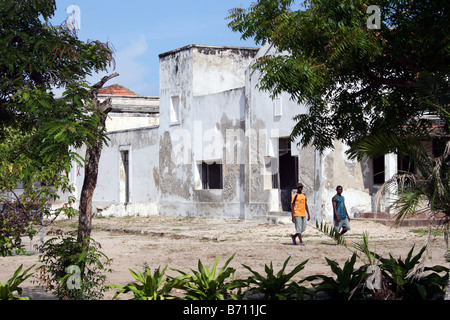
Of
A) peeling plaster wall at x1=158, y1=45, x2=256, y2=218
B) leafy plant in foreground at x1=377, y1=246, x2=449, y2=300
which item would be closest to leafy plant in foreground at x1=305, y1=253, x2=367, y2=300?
leafy plant in foreground at x1=377, y1=246, x2=449, y2=300

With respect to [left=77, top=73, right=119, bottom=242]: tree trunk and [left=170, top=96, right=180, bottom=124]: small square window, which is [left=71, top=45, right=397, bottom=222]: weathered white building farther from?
[left=77, top=73, right=119, bottom=242]: tree trunk

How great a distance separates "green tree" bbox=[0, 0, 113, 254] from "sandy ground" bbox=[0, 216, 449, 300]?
2.50 meters

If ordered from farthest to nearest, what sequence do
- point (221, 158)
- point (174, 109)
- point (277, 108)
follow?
point (174, 109), point (221, 158), point (277, 108)

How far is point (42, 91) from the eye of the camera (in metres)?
6.55

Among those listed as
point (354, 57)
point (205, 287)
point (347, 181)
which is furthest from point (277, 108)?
point (205, 287)

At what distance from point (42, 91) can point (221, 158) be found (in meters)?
18.0

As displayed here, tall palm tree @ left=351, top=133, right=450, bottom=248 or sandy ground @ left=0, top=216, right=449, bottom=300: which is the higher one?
tall palm tree @ left=351, top=133, right=450, bottom=248

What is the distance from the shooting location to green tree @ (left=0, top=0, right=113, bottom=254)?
6.05m

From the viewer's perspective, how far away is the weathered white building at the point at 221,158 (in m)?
20.4

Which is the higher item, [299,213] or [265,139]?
[265,139]

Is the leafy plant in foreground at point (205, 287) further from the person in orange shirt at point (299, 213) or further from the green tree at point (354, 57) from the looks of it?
the person in orange shirt at point (299, 213)

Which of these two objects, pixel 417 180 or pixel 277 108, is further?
pixel 277 108

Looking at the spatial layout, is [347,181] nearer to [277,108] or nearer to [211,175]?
[277,108]
